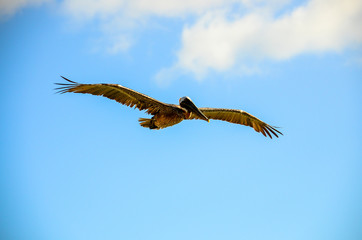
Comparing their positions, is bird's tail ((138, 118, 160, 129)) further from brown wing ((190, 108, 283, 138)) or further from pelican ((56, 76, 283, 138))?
brown wing ((190, 108, 283, 138))

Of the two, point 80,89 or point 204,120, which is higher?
point 204,120

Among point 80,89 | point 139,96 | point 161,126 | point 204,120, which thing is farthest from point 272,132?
point 80,89

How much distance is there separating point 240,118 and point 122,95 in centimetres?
666

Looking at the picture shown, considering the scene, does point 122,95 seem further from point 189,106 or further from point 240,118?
point 240,118

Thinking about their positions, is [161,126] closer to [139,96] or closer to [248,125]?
[139,96]

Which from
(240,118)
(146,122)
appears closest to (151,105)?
(146,122)

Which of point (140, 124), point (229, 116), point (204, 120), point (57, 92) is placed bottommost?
point (57, 92)

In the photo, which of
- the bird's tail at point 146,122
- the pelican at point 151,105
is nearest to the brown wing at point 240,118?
the pelican at point 151,105

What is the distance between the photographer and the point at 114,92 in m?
18.0

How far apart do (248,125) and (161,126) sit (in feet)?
17.4

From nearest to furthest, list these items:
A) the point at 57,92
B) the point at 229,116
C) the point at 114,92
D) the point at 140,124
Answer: the point at 57,92, the point at 114,92, the point at 140,124, the point at 229,116

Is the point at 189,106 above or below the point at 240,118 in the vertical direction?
below

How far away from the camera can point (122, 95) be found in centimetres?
1820

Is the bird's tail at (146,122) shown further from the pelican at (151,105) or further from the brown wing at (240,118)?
the brown wing at (240,118)
